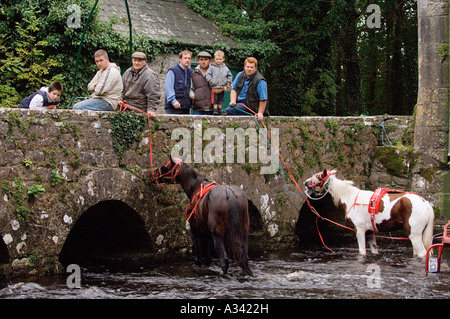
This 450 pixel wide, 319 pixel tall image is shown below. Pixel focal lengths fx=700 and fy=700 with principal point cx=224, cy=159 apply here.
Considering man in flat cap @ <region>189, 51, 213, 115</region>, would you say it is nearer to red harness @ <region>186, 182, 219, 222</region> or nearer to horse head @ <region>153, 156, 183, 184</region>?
horse head @ <region>153, 156, 183, 184</region>

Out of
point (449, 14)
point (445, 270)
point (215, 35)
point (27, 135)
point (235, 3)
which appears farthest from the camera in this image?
point (235, 3)

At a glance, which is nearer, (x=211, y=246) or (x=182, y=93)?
(x=211, y=246)

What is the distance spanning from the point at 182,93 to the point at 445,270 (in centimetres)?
549

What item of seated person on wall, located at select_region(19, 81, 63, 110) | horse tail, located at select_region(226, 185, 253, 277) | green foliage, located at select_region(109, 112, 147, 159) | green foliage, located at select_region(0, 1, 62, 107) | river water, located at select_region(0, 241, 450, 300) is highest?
green foliage, located at select_region(0, 1, 62, 107)

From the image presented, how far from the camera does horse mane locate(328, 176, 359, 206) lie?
1282 centimetres

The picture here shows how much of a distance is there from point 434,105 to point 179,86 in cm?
516

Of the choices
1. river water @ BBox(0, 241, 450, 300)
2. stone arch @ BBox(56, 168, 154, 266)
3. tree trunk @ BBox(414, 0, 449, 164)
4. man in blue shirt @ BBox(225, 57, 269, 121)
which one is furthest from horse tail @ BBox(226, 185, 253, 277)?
tree trunk @ BBox(414, 0, 449, 164)

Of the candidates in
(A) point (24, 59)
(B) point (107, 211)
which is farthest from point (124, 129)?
(A) point (24, 59)

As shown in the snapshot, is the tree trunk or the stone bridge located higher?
the tree trunk

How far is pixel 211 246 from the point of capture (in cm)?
1165

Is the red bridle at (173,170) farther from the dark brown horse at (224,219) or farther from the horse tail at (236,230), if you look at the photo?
the horse tail at (236,230)

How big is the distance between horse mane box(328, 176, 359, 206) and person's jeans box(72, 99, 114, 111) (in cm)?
439

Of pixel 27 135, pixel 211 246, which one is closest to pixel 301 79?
Result: pixel 211 246
